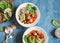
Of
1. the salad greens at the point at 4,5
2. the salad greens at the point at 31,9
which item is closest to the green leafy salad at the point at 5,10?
the salad greens at the point at 4,5

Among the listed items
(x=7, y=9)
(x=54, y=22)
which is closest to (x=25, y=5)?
(x=7, y=9)

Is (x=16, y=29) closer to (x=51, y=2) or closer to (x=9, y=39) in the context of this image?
(x=9, y=39)

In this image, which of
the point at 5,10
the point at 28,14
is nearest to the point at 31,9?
the point at 28,14

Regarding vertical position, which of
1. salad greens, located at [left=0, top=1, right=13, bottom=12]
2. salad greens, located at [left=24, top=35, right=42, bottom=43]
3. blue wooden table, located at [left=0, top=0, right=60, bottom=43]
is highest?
salad greens, located at [left=0, top=1, right=13, bottom=12]

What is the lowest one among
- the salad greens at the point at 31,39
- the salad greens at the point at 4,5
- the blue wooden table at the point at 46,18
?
the salad greens at the point at 31,39

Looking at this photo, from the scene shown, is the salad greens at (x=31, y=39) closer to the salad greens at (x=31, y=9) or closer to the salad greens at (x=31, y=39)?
the salad greens at (x=31, y=39)

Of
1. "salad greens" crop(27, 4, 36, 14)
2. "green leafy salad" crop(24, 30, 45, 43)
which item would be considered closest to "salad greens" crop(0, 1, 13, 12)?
"salad greens" crop(27, 4, 36, 14)

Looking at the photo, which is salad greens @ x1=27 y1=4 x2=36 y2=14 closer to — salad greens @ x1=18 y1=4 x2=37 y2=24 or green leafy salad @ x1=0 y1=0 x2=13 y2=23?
salad greens @ x1=18 y1=4 x2=37 y2=24

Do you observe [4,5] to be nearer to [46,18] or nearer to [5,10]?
[5,10]
